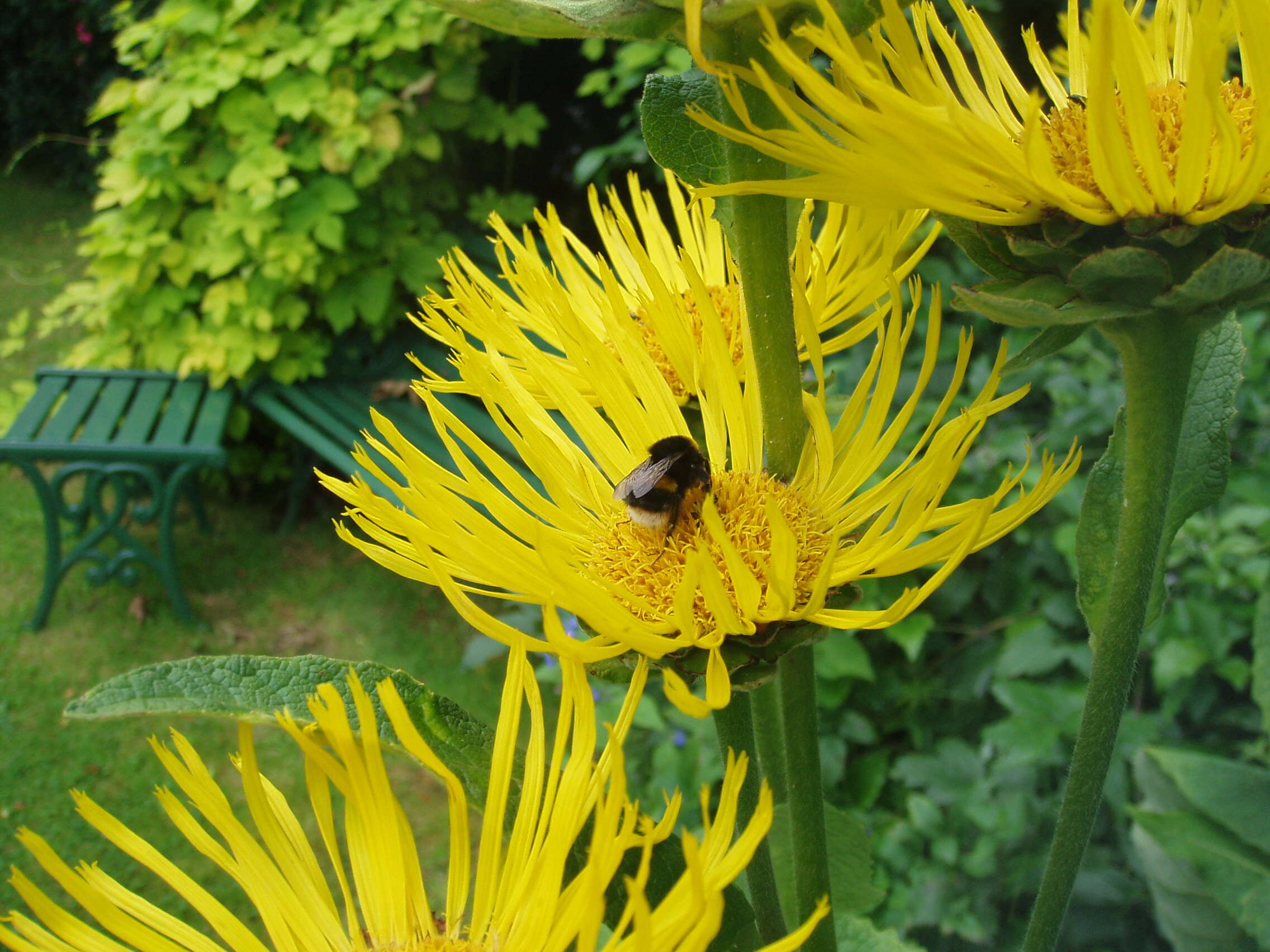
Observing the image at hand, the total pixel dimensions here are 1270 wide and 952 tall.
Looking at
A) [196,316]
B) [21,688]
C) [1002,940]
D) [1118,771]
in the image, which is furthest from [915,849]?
[196,316]

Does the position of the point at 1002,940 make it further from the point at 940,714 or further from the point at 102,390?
the point at 102,390

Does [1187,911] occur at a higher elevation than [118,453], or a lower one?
lower

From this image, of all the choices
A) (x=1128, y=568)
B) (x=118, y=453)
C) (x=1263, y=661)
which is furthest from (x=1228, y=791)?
(x=118, y=453)

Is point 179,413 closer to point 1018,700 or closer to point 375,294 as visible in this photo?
point 375,294

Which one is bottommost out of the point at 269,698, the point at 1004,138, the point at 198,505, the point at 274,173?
the point at 198,505

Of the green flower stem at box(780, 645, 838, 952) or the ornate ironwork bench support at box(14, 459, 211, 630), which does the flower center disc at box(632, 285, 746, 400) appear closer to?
the green flower stem at box(780, 645, 838, 952)

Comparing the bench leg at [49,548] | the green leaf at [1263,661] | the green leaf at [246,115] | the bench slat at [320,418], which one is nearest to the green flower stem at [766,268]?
the green leaf at [1263,661]
